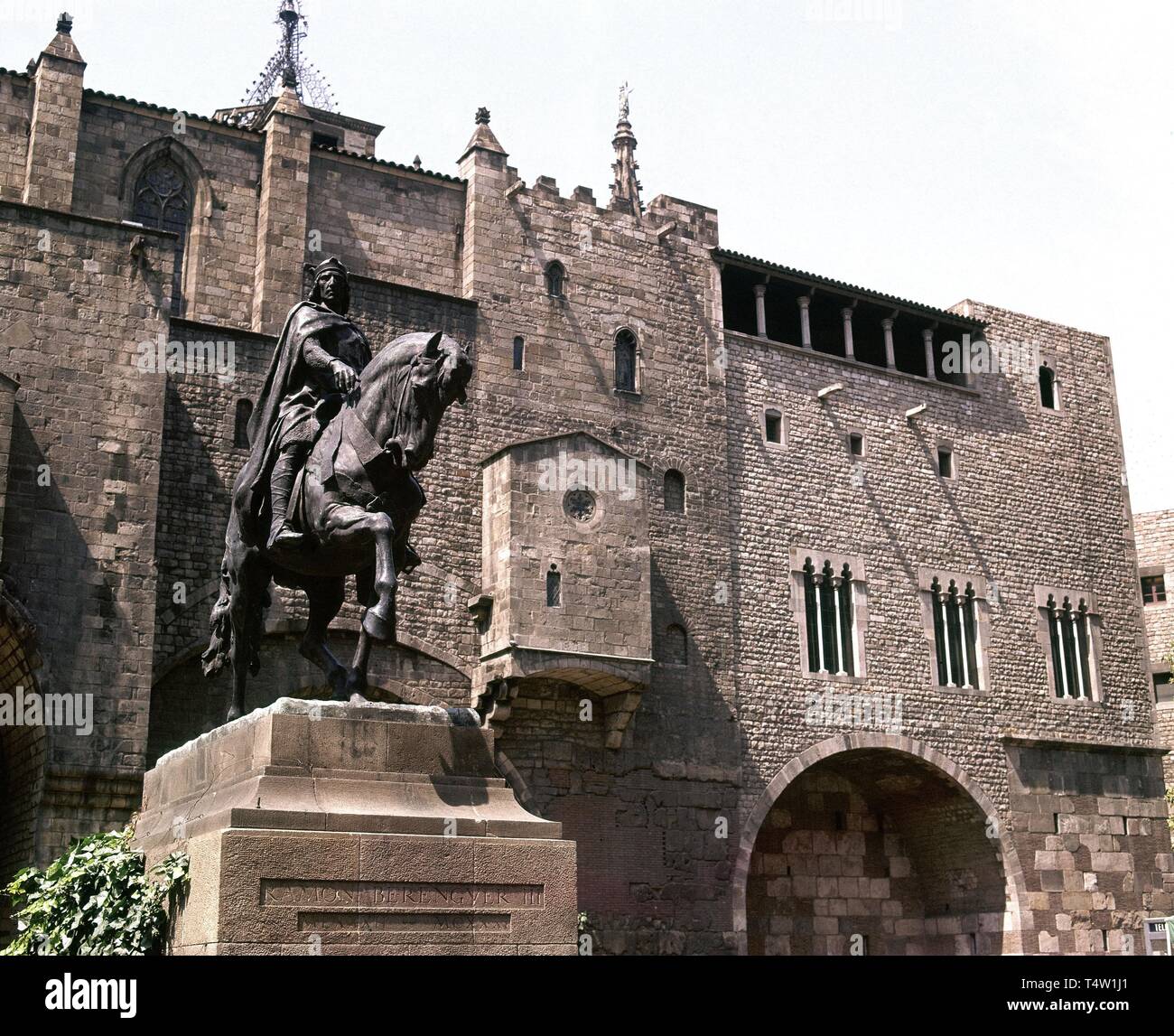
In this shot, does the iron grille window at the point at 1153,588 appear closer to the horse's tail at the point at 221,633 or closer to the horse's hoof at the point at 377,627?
the horse's tail at the point at 221,633

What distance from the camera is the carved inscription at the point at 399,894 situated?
8.09 m

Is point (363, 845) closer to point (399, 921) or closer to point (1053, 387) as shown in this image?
point (399, 921)

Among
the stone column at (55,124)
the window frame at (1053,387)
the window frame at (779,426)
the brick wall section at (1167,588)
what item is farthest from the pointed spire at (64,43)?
the brick wall section at (1167,588)

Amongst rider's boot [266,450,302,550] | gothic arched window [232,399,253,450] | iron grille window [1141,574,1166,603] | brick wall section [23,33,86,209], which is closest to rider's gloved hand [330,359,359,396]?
rider's boot [266,450,302,550]

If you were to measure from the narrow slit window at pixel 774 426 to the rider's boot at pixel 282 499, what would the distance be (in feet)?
62.9

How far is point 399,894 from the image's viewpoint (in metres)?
8.38

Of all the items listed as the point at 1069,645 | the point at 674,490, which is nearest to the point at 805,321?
the point at 674,490

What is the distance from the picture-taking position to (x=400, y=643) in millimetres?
23094

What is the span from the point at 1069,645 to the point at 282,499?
24.9m

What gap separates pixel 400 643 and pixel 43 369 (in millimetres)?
6713

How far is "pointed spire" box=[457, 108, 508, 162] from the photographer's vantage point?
26641 mm

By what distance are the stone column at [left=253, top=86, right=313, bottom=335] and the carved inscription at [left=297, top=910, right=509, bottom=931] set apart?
16.6 m
